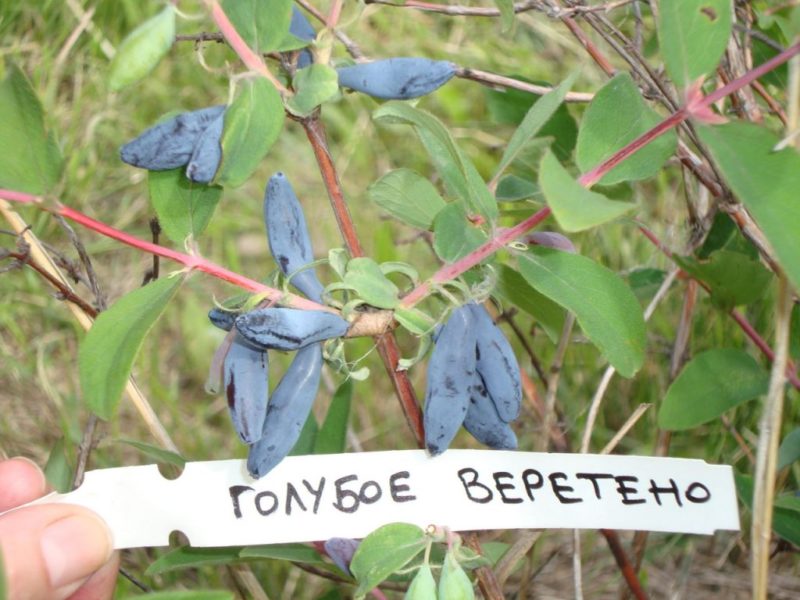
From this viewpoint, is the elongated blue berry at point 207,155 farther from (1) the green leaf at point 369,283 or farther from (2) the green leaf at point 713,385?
(2) the green leaf at point 713,385

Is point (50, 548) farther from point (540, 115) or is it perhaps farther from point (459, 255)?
point (540, 115)

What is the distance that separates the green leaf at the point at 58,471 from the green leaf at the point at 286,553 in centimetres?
22

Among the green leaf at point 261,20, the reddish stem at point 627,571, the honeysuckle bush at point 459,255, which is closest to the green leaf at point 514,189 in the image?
the honeysuckle bush at point 459,255

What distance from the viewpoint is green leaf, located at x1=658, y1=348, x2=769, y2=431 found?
3.63ft

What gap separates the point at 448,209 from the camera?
0.85 metres

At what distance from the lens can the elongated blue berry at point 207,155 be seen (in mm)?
825

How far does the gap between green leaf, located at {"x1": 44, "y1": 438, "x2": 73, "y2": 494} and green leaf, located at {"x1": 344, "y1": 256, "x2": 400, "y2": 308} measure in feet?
1.48

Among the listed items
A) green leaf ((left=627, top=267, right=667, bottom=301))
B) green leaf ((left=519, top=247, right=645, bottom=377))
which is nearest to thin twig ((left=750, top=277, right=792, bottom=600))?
green leaf ((left=519, top=247, right=645, bottom=377))

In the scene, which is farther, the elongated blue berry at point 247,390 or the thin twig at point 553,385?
the thin twig at point 553,385

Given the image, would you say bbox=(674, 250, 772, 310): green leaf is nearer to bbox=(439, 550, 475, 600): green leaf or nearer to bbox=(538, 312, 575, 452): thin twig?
bbox=(538, 312, 575, 452): thin twig

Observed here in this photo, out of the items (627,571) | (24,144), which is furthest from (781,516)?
(24,144)

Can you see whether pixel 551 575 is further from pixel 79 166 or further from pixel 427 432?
pixel 79 166

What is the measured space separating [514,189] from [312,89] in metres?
0.31

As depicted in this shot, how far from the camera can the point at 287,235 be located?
0.85 meters
